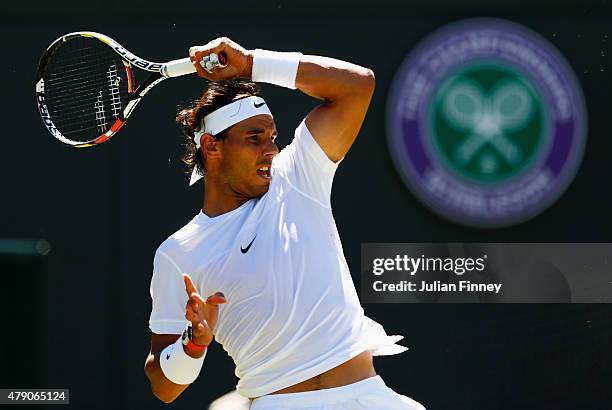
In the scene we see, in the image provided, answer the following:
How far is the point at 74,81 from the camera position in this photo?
434cm

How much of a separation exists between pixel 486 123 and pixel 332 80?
1582 mm

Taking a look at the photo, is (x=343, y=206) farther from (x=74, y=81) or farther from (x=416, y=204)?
(x=74, y=81)

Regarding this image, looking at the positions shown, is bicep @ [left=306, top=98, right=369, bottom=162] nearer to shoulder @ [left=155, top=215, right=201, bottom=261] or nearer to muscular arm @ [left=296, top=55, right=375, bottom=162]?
muscular arm @ [left=296, top=55, right=375, bottom=162]

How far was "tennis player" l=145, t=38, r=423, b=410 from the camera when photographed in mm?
3057

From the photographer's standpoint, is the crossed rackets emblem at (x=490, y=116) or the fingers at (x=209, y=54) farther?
the crossed rackets emblem at (x=490, y=116)

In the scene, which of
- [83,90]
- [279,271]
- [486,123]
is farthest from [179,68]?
[486,123]

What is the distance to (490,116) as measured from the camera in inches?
182

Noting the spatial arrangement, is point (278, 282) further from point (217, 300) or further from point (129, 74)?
point (129, 74)

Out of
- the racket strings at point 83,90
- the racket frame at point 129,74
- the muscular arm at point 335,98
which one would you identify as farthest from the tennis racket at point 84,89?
the muscular arm at point 335,98

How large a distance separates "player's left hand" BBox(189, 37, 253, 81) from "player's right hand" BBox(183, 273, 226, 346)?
0.56 m

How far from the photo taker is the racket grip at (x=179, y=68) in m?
3.23

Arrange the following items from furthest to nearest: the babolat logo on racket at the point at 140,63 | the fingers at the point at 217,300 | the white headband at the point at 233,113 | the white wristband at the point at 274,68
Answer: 1. the babolat logo on racket at the point at 140,63
2. the white headband at the point at 233,113
3. the white wristband at the point at 274,68
4. the fingers at the point at 217,300

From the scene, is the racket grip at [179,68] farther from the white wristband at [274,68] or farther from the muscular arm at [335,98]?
the muscular arm at [335,98]

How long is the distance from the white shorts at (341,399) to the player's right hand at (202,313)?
306 millimetres
